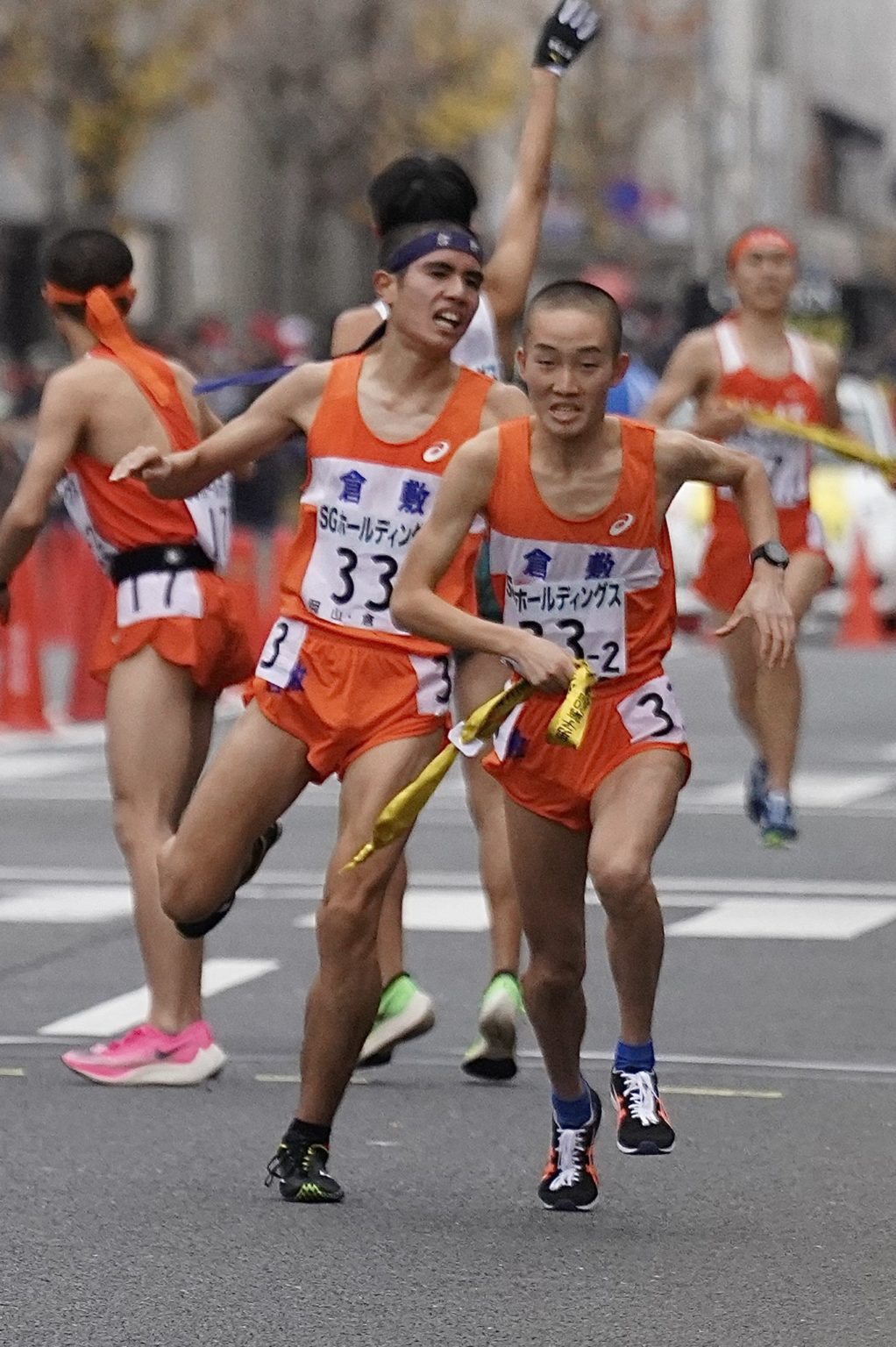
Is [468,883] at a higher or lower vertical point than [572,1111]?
lower

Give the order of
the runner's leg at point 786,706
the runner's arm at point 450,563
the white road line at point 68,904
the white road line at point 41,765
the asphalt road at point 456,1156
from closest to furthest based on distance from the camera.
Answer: the asphalt road at point 456,1156 → the runner's arm at point 450,563 → the white road line at point 68,904 → the runner's leg at point 786,706 → the white road line at point 41,765

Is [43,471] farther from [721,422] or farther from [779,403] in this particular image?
[779,403]

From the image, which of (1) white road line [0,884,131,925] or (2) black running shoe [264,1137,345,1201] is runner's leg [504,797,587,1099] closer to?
(2) black running shoe [264,1137,345,1201]

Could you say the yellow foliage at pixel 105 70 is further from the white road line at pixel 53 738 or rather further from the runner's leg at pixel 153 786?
the runner's leg at pixel 153 786

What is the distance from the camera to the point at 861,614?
78.5 feet

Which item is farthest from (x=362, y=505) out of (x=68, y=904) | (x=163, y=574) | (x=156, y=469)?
(x=68, y=904)

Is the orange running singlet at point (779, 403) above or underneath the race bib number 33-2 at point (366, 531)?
above

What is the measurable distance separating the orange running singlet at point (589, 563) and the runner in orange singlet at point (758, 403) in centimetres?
512

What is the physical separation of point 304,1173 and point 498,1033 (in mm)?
1604

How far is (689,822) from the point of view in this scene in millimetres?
14336

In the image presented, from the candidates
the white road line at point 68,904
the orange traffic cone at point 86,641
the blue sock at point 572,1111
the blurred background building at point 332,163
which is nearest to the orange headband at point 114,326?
the blue sock at point 572,1111

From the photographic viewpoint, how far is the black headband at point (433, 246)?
7.30m

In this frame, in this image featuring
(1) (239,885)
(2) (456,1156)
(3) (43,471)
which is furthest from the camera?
(3) (43,471)

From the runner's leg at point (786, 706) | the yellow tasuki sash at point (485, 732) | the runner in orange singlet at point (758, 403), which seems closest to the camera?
the yellow tasuki sash at point (485, 732)
